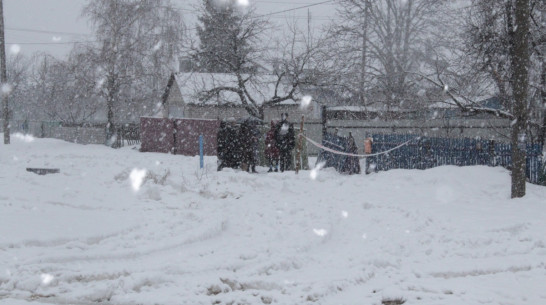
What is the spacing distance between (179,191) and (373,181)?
5.41m

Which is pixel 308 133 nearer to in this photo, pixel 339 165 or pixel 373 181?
pixel 339 165

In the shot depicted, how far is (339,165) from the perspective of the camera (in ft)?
58.1

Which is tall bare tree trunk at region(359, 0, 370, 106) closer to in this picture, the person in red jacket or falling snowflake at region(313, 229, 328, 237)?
the person in red jacket

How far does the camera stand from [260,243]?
7340 mm

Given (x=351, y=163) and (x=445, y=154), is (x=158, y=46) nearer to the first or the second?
(x=351, y=163)

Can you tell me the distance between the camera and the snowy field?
526cm

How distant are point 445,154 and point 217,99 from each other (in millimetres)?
13300

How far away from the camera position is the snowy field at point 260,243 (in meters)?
5.26

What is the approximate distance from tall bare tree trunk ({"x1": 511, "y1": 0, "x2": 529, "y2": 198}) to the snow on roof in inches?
607

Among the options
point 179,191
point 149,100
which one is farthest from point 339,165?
point 149,100

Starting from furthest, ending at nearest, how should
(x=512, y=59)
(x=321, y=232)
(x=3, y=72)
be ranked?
(x=3, y=72) → (x=512, y=59) → (x=321, y=232)

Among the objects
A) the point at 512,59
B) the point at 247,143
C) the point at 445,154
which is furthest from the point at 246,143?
the point at 512,59

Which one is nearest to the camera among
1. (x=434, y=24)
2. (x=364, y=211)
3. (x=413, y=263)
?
(x=413, y=263)

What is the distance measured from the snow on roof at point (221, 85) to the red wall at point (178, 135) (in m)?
1.44
